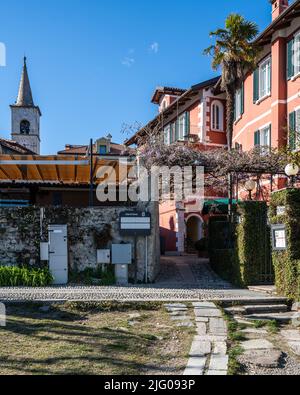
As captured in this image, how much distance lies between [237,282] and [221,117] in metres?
16.1

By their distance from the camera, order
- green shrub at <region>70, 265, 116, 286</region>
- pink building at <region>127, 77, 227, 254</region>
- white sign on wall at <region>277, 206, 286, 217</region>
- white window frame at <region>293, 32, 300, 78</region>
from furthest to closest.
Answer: pink building at <region>127, 77, 227, 254</region>, white window frame at <region>293, 32, 300, 78</region>, green shrub at <region>70, 265, 116, 286</region>, white sign on wall at <region>277, 206, 286, 217</region>

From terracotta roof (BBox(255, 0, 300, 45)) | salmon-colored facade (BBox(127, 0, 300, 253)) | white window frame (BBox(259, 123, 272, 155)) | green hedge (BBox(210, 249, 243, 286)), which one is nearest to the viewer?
green hedge (BBox(210, 249, 243, 286))

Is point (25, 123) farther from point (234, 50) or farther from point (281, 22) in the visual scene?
point (281, 22)

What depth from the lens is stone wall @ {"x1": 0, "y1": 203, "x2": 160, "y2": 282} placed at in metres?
13.2

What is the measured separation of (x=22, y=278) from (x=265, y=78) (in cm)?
1565

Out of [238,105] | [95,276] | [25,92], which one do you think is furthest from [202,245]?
[25,92]

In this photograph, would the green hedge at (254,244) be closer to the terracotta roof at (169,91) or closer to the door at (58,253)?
the door at (58,253)

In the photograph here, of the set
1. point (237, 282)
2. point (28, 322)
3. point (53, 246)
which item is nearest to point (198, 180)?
point (237, 282)

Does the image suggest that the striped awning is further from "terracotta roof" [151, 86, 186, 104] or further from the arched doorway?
"terracotta roof" [151, 86, 186, 104]

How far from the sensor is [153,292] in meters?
11.2

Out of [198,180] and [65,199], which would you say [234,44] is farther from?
[65,199]

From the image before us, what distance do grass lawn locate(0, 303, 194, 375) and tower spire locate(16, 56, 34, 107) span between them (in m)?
62.6

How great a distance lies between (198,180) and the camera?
17062 millimetres

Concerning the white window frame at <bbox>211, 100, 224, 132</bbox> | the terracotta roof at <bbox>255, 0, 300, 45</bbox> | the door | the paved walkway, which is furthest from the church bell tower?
the paved walkway
